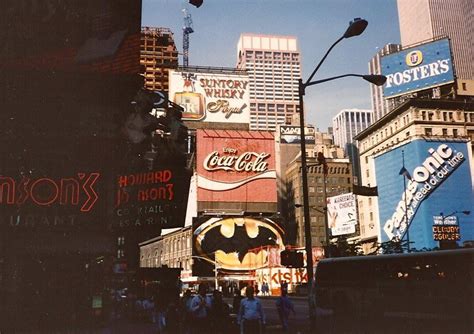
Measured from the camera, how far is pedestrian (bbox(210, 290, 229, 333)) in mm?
17000

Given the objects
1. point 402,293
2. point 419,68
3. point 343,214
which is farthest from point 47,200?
point 419,68

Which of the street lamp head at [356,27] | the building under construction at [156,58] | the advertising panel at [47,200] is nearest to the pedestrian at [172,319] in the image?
the advertising panel at [47,200]

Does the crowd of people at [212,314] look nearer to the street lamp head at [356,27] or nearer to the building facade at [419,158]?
the street lamp head at [356,27]

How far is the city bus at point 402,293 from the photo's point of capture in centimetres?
2180

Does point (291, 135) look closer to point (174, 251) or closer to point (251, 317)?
point (174, 251)

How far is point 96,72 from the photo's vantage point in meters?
28.7

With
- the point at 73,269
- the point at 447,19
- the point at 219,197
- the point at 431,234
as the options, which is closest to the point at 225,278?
the point at 219,197

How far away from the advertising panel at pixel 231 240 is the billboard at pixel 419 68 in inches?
1535

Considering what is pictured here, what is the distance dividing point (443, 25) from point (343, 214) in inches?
4034

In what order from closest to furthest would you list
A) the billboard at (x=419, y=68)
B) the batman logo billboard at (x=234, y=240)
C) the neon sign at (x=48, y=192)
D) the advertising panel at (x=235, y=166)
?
the neon sign at (x=48, y=192) < the billboard at (x=419, y=68) < the batman logo billboard at (x=234, y=240) < the advertising panel at (x=235, y=166)

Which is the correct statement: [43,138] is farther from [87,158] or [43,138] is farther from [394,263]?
[394,263]

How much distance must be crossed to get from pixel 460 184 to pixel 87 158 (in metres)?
78.0

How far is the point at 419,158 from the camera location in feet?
293

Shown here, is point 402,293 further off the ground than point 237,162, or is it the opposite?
point 237,162
